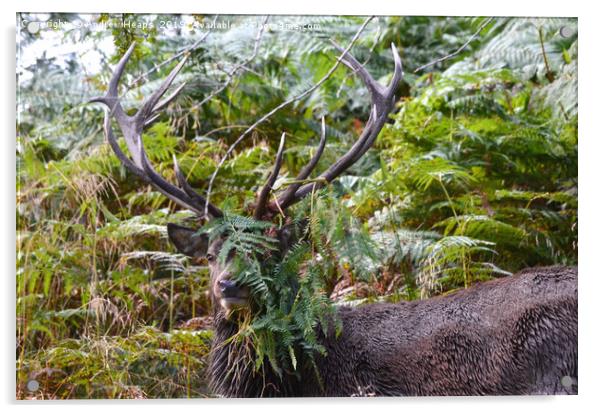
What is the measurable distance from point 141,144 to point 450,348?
155 cm

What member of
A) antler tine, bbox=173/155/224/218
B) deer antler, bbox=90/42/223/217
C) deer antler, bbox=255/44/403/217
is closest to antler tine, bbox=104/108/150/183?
deer antler, bbox=90/42/223/217

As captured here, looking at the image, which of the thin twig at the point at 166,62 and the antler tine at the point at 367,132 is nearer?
the antler tine at the point at 367,132

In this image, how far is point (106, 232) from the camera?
4191 millimetres

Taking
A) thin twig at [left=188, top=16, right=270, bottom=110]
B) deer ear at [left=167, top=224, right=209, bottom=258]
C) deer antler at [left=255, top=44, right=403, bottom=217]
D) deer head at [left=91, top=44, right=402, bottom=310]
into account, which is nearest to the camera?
deer head at [left=91, top=44, right=402, bottom=310]

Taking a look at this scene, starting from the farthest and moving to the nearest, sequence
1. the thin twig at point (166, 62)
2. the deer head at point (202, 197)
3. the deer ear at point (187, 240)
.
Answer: the thin twig at point (166, 62), the deer ear at point (187, 240), the deer head at point (202, 197)

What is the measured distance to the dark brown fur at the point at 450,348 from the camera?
3365mm

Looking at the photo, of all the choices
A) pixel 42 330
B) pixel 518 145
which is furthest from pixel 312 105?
pixel 42 330

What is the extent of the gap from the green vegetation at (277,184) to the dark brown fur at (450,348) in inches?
6.3

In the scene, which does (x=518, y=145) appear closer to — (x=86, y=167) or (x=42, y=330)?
(x=86, y=167)

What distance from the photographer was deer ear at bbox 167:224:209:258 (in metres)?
3.81

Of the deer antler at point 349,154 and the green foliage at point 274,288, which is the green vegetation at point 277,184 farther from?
the deer antler at point 349,154

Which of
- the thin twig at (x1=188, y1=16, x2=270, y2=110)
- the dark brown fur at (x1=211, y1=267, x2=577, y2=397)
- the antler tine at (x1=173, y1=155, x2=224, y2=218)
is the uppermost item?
the thin twig at (x1=188, y1=16, x2=270, y2=110)

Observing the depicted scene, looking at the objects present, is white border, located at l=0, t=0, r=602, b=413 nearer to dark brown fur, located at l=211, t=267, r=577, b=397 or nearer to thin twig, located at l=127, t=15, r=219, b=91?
dark brown fur, located at l=211, t=267, r=577, b=397
